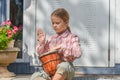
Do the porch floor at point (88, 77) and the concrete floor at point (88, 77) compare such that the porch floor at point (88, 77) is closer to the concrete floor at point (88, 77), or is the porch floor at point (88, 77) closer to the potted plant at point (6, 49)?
the concrete floor at point (88, 77)

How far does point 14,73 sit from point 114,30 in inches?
69.5

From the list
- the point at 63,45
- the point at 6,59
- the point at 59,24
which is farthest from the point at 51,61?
the point at 6,59

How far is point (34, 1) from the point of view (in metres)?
6.18

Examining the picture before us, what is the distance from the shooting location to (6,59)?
5.72m

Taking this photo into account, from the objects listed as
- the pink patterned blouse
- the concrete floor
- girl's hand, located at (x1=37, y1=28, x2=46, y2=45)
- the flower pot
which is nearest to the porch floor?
the concrete floor

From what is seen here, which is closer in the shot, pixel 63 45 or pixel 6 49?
pixel 63 45

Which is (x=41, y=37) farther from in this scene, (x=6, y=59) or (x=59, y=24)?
(x=6, y=59)

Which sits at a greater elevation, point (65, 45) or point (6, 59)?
point (65, 45)

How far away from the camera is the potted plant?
5.69 m

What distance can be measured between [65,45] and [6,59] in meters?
2.37

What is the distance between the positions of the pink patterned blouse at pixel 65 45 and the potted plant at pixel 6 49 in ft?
6.87

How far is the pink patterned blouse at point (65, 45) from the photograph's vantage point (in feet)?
11.4

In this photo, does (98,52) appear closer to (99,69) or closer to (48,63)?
(99,69)

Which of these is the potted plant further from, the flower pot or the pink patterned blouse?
the pink patterned blouse
